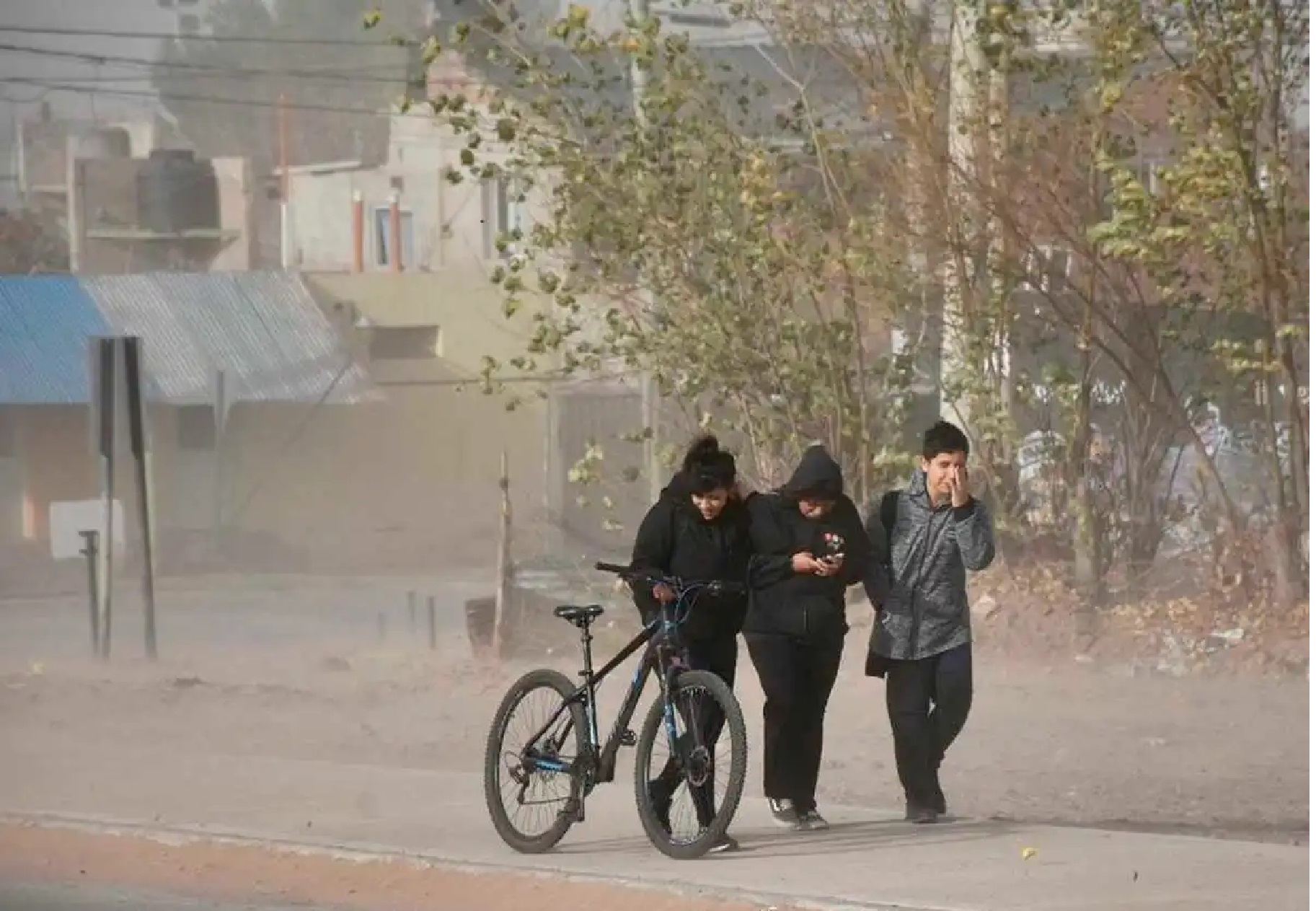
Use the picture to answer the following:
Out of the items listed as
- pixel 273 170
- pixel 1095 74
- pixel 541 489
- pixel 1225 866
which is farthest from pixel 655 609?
pixel 273 170

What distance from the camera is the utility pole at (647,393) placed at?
17188 mm

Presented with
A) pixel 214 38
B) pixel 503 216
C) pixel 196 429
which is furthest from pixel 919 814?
pixel 214 38

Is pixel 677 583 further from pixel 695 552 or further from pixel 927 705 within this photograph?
pixel 927 705

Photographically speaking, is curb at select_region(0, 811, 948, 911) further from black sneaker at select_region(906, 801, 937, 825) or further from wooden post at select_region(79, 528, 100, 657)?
wooden post at select_region(79, 528, 100, 657)

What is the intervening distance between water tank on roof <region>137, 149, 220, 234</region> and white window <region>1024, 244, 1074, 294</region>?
5379 mm

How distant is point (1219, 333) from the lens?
1695 cm

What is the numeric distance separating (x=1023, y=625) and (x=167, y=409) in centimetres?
586

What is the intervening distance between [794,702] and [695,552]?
69 cm

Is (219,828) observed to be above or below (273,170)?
below

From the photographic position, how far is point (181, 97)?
62.7ft

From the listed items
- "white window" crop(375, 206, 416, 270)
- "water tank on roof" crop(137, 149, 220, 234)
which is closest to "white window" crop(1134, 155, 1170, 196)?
"white window" crop(375, 206, 416, 270)

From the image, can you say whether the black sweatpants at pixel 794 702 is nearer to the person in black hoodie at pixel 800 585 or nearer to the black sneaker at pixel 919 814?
the person in black hoodie at pixel 800 585

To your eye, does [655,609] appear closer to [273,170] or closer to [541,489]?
[541,489]

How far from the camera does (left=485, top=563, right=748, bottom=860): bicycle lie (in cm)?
999
